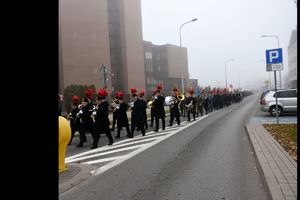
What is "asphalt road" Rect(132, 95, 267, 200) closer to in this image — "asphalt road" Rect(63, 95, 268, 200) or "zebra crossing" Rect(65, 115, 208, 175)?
"asphalt road" Rect(63, 95, 268, 200)

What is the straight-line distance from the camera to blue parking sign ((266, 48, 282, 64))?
13.7 metres

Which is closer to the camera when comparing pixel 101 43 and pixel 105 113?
pixel 105 113

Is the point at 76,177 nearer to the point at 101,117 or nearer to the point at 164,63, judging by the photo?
the point at 101,117

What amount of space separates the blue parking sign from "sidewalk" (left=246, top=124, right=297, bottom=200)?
5234mm

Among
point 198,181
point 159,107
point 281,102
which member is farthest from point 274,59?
point 198,181

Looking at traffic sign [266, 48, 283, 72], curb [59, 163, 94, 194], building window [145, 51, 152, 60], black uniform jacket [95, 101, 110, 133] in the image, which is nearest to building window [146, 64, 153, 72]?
building window [145, 51, 152, 60]

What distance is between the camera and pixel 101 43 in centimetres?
5453

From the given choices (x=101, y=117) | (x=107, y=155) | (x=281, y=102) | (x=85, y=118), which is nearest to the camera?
(x=107, y=155)

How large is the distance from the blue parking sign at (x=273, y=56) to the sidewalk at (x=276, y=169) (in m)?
5.23

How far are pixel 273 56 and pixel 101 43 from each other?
43212mm
